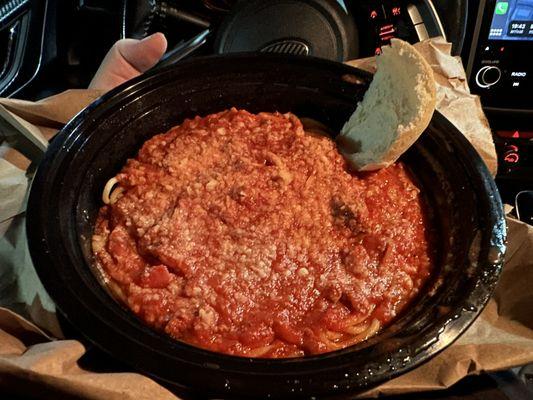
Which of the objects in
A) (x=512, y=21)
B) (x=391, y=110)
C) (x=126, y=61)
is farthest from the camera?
(x=126, y=61)

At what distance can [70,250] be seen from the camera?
1532mm

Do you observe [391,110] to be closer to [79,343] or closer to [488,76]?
[488,76]

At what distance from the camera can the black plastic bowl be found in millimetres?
1302

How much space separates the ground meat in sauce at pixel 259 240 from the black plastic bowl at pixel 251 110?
9 centimetres

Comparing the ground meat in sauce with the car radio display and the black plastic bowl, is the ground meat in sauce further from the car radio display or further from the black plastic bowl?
the car radio display

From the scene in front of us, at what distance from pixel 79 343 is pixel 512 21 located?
1853mm

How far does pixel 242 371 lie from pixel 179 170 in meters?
0.81

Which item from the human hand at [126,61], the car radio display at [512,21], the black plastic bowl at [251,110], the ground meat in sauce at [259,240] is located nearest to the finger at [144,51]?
the human hand at [126,61]

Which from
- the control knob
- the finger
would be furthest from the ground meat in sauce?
the control knob

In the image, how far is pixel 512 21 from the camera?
210 cm

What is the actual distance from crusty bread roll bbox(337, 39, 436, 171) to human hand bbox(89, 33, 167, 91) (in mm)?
803

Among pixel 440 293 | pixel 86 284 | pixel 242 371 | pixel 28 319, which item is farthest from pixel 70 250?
pixel 440 293

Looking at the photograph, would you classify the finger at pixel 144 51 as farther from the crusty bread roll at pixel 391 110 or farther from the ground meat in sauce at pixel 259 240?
the crusty bread roll at pixel 391 110

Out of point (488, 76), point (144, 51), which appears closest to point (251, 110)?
point (144, 51)
